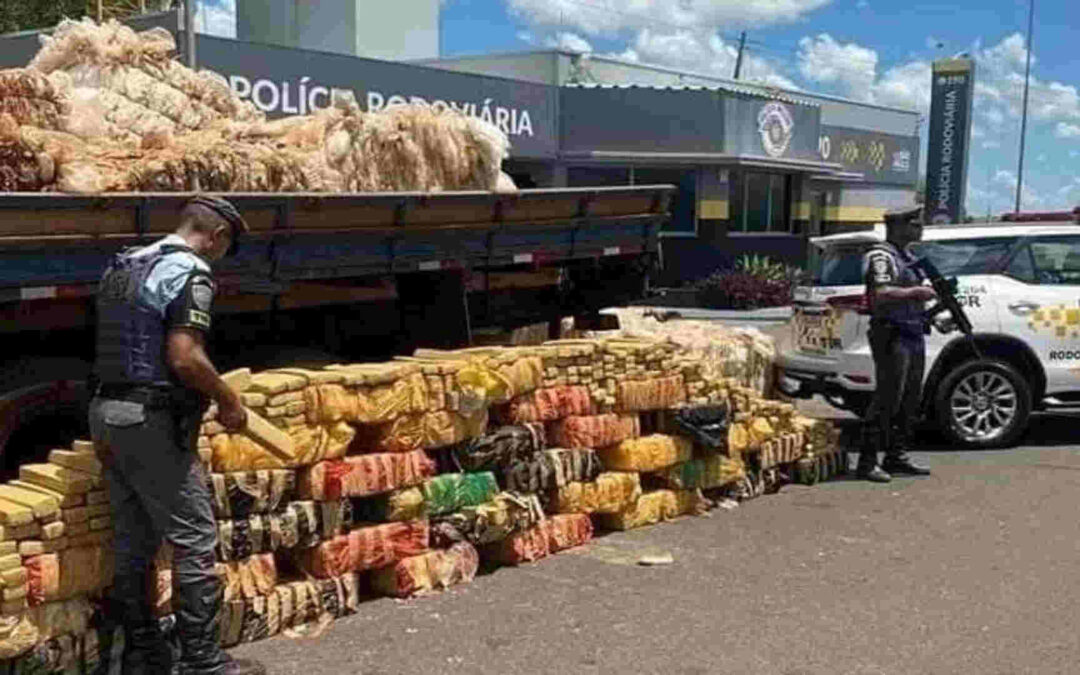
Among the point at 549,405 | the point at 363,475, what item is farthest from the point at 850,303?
the point at 363,475

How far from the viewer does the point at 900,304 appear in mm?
8539

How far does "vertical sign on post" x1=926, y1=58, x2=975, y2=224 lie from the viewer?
3428cm

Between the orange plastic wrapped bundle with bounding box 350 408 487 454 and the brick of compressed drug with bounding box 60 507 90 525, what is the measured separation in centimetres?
144

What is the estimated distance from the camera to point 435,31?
30031mm

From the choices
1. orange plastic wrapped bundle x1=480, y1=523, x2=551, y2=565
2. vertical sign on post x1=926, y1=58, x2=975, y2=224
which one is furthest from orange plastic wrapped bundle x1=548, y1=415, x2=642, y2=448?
vertical sign on post x1=926, y1=58, x2=975, y2=224

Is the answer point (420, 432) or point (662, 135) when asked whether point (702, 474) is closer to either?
point (420, 432)

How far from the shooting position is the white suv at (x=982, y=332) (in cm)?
966

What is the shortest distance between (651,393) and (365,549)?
2313mm

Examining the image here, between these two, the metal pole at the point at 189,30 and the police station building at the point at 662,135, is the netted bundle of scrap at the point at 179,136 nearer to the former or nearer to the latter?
the metal pole at the point at 189,30

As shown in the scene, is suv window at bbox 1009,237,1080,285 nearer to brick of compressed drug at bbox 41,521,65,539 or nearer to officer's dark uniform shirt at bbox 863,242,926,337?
officer's dark uniform shirt at bbox 863,242,926,337

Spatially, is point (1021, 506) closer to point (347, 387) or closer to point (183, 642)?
point (347, 387)

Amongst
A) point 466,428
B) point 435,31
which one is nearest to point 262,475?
point 466,428

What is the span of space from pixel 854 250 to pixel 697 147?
16.6 metres

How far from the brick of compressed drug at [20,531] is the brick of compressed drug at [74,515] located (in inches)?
5.1
